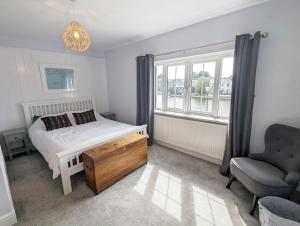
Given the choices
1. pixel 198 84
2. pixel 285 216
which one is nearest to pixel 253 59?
pixel 198 84

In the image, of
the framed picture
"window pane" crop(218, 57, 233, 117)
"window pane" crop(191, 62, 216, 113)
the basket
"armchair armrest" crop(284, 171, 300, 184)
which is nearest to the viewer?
the basket

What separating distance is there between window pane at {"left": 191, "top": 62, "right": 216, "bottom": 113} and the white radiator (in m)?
0.37

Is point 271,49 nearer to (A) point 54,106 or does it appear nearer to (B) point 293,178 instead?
(B) point 293,178

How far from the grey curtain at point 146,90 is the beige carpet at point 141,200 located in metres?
1.12

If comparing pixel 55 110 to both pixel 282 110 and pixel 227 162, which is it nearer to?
pixel 227 162

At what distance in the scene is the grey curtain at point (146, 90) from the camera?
9.84 ft

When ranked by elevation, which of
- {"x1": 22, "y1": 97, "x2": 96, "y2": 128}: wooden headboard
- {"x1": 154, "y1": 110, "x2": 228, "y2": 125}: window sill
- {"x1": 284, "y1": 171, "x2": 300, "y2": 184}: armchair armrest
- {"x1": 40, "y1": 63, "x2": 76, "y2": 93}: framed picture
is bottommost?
{"x1": 284, "y1": 171, "x2": 300, "y2": 184}: armchair armrest

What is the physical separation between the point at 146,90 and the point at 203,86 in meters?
1.16

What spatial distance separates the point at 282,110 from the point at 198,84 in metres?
1.27

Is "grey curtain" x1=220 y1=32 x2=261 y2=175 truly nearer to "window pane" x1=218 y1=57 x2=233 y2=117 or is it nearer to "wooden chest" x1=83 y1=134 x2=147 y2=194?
"window pane" x1=218 y1=57 x2=233 y2=117

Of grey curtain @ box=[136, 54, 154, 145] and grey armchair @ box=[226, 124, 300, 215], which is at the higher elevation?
grey curtain @ box=[136, 54, 154, 145]

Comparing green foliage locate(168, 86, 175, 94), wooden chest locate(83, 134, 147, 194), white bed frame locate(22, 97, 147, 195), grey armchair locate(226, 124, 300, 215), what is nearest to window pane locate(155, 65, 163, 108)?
green foliage locate(168, 86, 175, 94)

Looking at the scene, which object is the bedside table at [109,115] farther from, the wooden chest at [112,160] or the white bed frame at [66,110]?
the wooden chest at [112,160]

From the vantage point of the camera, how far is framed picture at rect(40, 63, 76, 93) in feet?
10.4
